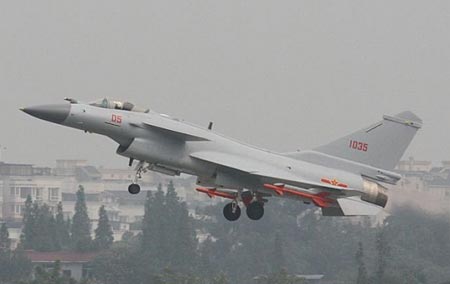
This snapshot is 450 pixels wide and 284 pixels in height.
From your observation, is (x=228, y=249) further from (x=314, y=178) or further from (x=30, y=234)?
(x=314, y=178)

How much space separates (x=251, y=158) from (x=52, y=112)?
215 inches

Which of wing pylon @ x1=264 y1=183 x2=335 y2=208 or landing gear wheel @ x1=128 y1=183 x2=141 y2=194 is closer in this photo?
landing gear wheel @ x1=128 y1=183 x2=141 y2=194

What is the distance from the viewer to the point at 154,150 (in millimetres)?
37469

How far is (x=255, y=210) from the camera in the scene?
128 ft

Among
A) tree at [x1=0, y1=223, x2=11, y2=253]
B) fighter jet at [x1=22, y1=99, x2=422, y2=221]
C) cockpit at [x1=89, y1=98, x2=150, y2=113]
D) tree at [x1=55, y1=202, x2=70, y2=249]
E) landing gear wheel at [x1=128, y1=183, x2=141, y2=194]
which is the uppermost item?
tree at [x1=55, y1=202, x2=70, y2=249]

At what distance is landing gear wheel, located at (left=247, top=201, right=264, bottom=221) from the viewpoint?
3909 centimetres

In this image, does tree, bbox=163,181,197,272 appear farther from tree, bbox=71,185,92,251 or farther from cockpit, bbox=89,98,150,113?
cockpit, bbox=89,98,150,113

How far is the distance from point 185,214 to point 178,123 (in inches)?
1994

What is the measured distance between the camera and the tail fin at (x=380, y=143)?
132 ft

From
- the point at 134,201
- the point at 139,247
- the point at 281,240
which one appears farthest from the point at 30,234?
the point at 134,201

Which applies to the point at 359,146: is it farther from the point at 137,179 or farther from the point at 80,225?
the point at 80,225

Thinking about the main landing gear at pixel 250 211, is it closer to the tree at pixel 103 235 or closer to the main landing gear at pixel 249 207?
the main landing gear at pixel 249 207

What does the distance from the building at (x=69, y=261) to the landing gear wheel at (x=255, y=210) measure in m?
38.4

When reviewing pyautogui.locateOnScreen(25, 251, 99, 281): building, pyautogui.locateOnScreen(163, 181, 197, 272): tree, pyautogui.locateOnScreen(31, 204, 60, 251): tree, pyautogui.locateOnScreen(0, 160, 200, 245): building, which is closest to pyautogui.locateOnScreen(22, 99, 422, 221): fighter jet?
pyautogui.locateOnScreen(163, 181, 197, 272): tree
